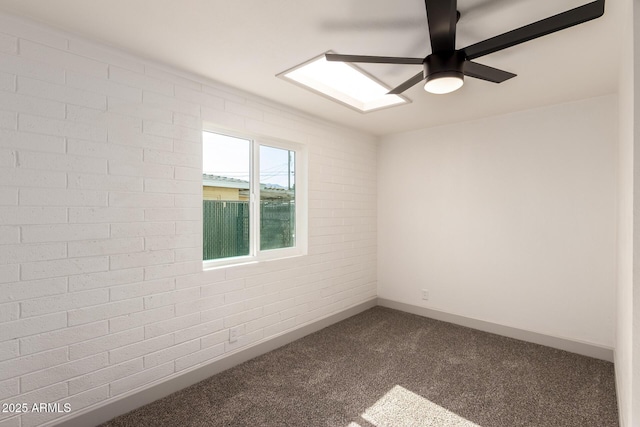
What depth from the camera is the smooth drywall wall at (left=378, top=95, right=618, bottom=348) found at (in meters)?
2.97

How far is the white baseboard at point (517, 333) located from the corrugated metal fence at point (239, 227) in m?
1.96

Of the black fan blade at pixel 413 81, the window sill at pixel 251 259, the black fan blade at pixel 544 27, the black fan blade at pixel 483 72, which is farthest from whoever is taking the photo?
the window sill at pixel 251 259

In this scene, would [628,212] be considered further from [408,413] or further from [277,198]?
[277,198]

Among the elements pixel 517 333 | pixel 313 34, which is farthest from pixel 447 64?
pixel 517 333

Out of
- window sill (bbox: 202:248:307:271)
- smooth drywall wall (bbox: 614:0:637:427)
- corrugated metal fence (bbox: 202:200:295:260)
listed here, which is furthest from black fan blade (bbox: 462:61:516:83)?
window sill (bbox: 202:248:307:271)

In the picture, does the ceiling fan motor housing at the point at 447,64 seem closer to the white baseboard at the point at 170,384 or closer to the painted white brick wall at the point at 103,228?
the painted white brick wall at the point at 103,228

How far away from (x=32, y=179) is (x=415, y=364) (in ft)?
10.3

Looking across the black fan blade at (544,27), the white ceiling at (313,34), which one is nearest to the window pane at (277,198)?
the white ceiling at (313,34)

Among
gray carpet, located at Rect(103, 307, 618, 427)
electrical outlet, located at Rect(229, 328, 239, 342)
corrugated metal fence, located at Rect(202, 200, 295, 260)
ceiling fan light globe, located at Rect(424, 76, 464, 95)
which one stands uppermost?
ceiling fan light globe, located at Rect(424, 76, 464, 95)

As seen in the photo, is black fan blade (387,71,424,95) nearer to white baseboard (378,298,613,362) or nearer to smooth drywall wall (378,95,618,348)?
smooth drywall wall (378,95,618,348)

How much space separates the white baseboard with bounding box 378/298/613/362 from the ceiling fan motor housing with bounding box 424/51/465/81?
294cm

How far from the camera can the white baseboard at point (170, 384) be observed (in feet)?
6.41

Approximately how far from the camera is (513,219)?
3426mm

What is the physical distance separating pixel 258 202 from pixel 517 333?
3.11 m
